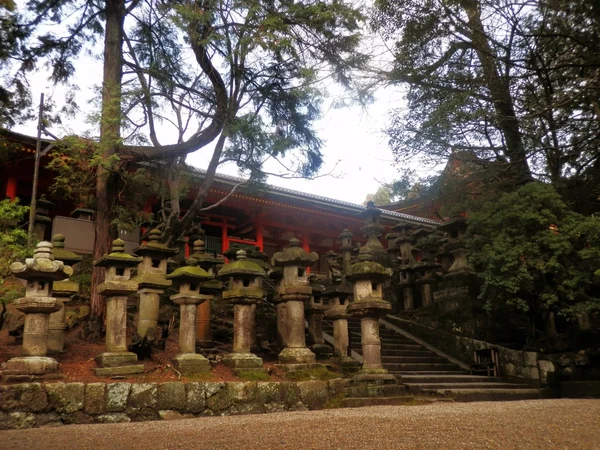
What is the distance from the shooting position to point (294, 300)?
29.6ft

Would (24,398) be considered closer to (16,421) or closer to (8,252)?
(16,421)

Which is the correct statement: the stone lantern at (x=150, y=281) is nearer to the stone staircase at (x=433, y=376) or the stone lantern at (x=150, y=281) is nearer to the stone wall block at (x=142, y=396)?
the stone wall block at (x=142, y=396)

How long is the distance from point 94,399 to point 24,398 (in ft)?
2.65

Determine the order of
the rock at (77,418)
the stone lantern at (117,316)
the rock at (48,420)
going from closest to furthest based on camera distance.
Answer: the rock at (48,420) → the rock at (77,418) → the stone lantern at (117,316)

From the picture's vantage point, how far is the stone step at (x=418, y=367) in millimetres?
10367

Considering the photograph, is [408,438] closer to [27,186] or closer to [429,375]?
[429,375]

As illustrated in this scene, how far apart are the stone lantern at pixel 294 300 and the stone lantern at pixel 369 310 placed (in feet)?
2.92

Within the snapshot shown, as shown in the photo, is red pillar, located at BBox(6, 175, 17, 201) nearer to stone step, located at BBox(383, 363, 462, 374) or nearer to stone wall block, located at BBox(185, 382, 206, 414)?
stone wall block, located at BBox(185, 382, 206, 414)

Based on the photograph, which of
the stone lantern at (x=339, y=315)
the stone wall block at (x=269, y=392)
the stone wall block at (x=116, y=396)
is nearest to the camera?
the stone wall block at (x=116, y=396)

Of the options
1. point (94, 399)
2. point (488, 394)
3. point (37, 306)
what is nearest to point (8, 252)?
point (37, 306)

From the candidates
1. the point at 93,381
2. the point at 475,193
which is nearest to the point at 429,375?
the point at 475,193

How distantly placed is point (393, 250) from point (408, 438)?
508 inches

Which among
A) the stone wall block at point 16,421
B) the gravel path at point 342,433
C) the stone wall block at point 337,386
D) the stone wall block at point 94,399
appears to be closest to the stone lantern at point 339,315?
the stone wall block at point 337,386

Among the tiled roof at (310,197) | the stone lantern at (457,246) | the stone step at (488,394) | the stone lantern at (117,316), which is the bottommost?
the stone step at (488,394)
